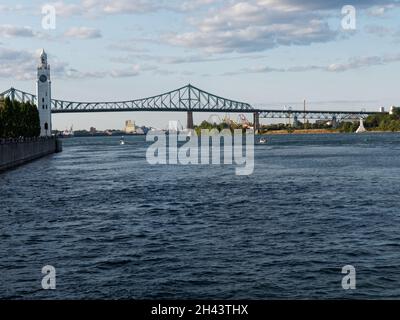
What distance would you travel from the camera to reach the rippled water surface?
16.5 m

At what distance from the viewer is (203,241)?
22625mm

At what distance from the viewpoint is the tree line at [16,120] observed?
3228 inches

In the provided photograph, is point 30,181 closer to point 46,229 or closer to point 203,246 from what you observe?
point 46,229

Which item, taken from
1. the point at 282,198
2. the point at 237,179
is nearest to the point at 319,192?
the point at 282,198

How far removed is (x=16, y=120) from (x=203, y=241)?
70739mm

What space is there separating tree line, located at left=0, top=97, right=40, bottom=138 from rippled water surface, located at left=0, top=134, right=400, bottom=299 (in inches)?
1616

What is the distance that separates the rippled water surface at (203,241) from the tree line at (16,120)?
41.0 meters
